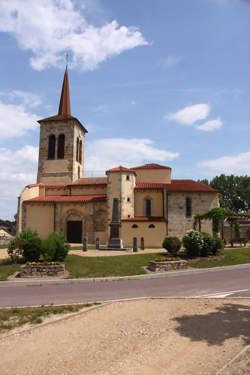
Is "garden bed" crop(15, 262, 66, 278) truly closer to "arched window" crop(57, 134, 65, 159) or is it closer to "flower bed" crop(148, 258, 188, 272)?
"flower bed" crop(148, 258, 188, 272)

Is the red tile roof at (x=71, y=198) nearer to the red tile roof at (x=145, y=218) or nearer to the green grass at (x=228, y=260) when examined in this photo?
the red tile roof at (x=145, y=218)

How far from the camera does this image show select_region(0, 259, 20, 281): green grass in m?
12.9

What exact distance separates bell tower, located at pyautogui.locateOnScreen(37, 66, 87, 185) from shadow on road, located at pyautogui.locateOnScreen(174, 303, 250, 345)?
104 feet

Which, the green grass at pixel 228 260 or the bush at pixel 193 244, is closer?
the green grass at pixel 228 260

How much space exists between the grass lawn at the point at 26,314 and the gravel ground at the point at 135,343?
1.77 feet

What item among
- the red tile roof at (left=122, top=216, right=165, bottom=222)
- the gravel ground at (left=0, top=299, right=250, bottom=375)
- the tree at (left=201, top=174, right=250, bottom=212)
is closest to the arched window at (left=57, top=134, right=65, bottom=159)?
the red tile roof at (left=122, top=216, right=165, bottom=222)

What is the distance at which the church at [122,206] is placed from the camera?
1155 inches

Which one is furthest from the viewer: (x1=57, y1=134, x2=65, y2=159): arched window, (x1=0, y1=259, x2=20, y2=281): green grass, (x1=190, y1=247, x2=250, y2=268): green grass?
(x1=57, y1=134, x2=65, y2=159): arched window

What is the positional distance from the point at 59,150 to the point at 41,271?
27.2 m

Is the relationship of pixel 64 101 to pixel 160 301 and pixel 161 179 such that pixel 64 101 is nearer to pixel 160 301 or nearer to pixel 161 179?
pixel 161 179

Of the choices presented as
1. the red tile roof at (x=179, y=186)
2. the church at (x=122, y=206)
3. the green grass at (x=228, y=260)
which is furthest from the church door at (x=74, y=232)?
the green grass at (x=228, y=260)

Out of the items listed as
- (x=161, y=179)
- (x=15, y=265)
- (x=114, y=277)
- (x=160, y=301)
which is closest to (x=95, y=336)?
(x=160, y=301)

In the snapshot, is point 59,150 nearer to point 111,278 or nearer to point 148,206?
point 148,206

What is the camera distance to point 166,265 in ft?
49.9
